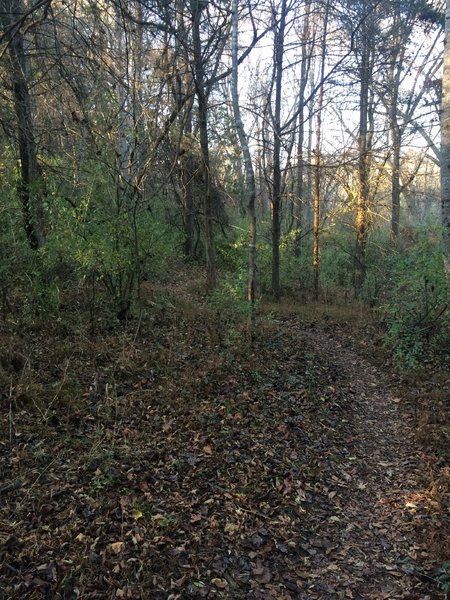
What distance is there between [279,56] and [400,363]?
985 centimetres

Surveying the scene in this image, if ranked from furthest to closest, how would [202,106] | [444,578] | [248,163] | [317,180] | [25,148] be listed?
1. [317,180]
2. [202,106]
3. [248,163]
4. [25,148]
5. [444,578]

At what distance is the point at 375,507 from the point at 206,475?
1995 mm

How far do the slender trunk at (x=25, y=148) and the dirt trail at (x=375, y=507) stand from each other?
6.46 metres

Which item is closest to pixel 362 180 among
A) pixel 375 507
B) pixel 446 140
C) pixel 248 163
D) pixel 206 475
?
pixel 248 163

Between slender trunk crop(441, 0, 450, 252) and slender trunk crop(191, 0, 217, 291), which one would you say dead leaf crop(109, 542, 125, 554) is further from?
slender trunk crop(191, 0, 217, 291)

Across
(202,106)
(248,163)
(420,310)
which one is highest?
(202,106)

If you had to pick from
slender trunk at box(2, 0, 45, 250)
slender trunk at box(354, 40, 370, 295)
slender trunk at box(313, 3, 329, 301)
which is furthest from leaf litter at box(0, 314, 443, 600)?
slender trunk at box(354, 40, 370, 295)

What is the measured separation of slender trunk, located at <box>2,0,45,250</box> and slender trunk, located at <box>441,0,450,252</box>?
7.16 metres

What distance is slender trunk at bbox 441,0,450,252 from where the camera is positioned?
7066 mm

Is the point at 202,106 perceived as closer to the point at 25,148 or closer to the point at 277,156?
the point at 277,156

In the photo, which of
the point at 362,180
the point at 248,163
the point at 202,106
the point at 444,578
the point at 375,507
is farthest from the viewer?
the point at 362,180

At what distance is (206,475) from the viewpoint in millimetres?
5004

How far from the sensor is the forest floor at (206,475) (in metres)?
3.71

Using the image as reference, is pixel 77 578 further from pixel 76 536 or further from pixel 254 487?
pixel 254 487
